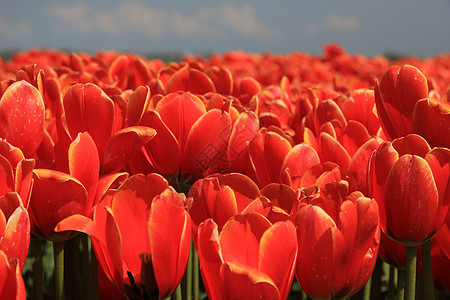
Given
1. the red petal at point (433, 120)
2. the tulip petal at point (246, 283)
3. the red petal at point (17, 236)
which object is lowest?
the tulip petal at point (246, 283)

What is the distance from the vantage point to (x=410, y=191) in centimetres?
102

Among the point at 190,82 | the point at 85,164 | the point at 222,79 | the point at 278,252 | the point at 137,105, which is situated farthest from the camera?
the point at 222,79

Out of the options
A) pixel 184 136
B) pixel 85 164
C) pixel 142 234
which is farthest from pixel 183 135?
pixel 142 234

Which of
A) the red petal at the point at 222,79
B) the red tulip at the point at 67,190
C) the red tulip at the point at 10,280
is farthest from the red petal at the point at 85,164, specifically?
the red petal at the point at 222,79

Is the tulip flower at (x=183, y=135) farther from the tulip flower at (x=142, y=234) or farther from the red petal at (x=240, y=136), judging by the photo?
the tulip flower at (x=142, y=234)

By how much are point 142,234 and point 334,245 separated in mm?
330

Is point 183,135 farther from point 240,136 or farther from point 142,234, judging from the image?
point 142,234

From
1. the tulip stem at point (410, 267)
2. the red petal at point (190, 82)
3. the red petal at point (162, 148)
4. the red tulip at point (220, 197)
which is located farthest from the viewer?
the red petal at point (190, 82)

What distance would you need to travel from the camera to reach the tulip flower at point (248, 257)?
33.2 inches

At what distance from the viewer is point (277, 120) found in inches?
73.1

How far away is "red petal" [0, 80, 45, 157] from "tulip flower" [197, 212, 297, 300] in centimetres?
51

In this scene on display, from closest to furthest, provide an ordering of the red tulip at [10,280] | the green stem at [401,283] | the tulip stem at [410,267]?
the red tulip at [10,280]
the tulip stem at [410,267]
the green stem at [401,283]

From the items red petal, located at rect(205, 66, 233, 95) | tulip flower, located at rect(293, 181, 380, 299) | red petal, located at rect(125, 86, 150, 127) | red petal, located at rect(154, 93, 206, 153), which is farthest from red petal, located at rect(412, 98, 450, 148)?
red petal, located at rect(205, 66, 233, 95)

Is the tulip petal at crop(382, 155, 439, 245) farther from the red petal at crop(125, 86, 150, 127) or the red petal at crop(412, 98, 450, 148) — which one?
the red petal at crop(125, 86, 150, 127)
